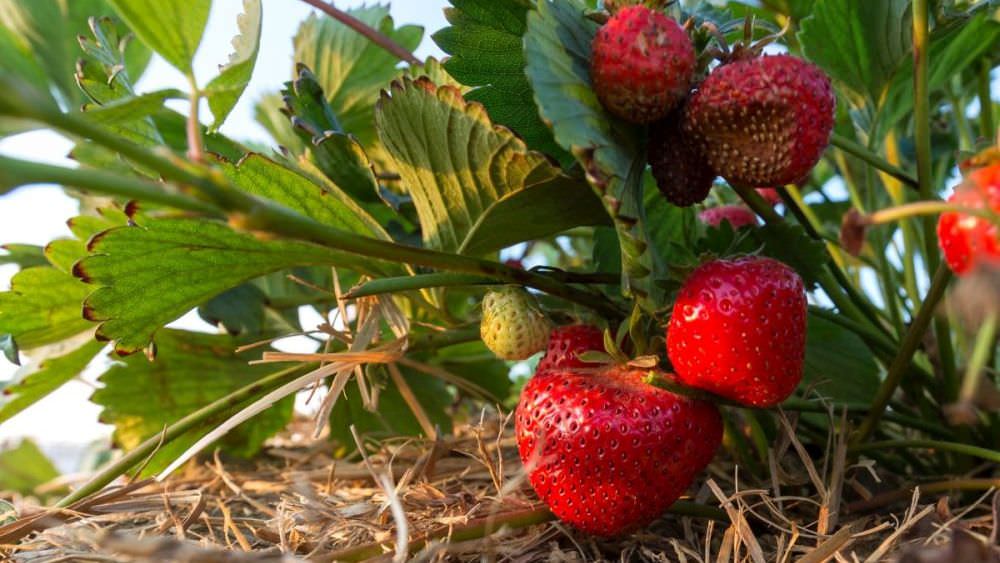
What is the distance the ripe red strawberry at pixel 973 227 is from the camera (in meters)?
0.41

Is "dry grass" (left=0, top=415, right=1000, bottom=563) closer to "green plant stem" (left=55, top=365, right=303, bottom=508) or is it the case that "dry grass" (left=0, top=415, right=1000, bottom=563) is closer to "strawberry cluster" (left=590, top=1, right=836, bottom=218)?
"green plant stem" (left=55, top=365, right=303, bottom=508)

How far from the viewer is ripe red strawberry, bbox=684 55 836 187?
20.8 inches

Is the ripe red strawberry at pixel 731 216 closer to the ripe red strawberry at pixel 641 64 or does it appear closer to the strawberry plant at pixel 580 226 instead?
the strawberry plant at pixel 580 226

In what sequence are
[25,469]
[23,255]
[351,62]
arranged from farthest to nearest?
[25,469], [351,62], [23,255]

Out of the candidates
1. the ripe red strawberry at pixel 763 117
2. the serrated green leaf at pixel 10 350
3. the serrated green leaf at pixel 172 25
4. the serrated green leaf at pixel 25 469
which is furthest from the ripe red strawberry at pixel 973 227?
the serrated green leaf at pixel 25 469

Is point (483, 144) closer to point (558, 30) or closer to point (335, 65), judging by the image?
point (558, 30)

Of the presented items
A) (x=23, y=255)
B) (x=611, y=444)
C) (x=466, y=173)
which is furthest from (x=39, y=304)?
(x=611, y=444)

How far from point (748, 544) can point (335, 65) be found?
76cm

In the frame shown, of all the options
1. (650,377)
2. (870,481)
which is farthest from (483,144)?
(870,481)

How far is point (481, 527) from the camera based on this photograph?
0.64 m

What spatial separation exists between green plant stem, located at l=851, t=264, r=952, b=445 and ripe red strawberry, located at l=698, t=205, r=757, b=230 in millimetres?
230

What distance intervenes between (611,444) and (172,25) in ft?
1.29

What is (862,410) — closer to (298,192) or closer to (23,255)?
(298,192)

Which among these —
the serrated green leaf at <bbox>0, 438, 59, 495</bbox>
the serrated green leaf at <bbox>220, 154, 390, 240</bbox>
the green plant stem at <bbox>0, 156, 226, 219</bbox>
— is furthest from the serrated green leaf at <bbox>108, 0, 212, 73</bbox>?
the serrated green leaf at <bbox>0, 438, 59, 495</bbox>
